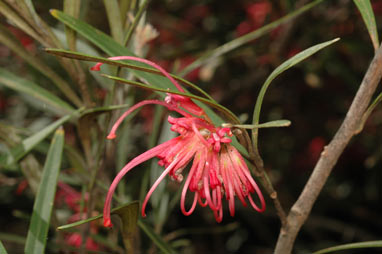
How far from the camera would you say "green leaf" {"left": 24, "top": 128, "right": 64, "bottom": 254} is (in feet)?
2.48

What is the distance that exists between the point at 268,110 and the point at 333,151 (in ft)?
4.28

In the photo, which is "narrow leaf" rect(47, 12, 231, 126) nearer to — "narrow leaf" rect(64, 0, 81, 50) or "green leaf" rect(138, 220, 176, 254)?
"narrow leaf" rect(64, 0, 81, 50)

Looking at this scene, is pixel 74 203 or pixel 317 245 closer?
pixel 74 203

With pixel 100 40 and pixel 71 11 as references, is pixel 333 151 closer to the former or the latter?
pixel 100 40

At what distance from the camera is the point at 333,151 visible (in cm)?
70

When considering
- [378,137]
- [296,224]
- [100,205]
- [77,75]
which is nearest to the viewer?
[296,224]

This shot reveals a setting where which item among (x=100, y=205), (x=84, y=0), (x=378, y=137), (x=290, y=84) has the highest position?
(x=84, y=0)

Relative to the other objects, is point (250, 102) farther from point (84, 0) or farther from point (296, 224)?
point (296, 224)

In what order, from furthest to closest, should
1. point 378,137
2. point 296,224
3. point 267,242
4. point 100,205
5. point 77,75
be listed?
point 267,242
point 378,137
point 100,205
point 77,75
point 296,224

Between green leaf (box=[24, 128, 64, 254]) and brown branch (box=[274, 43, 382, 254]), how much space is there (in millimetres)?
377

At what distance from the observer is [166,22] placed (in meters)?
2.01

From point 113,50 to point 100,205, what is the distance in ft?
1.42

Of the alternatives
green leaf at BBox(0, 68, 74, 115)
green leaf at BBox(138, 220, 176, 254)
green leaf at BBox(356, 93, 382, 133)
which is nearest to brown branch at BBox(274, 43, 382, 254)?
green leaf at BBox(356, 93, 382, 133)

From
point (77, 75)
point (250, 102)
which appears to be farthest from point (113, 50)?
point (250, 102)
